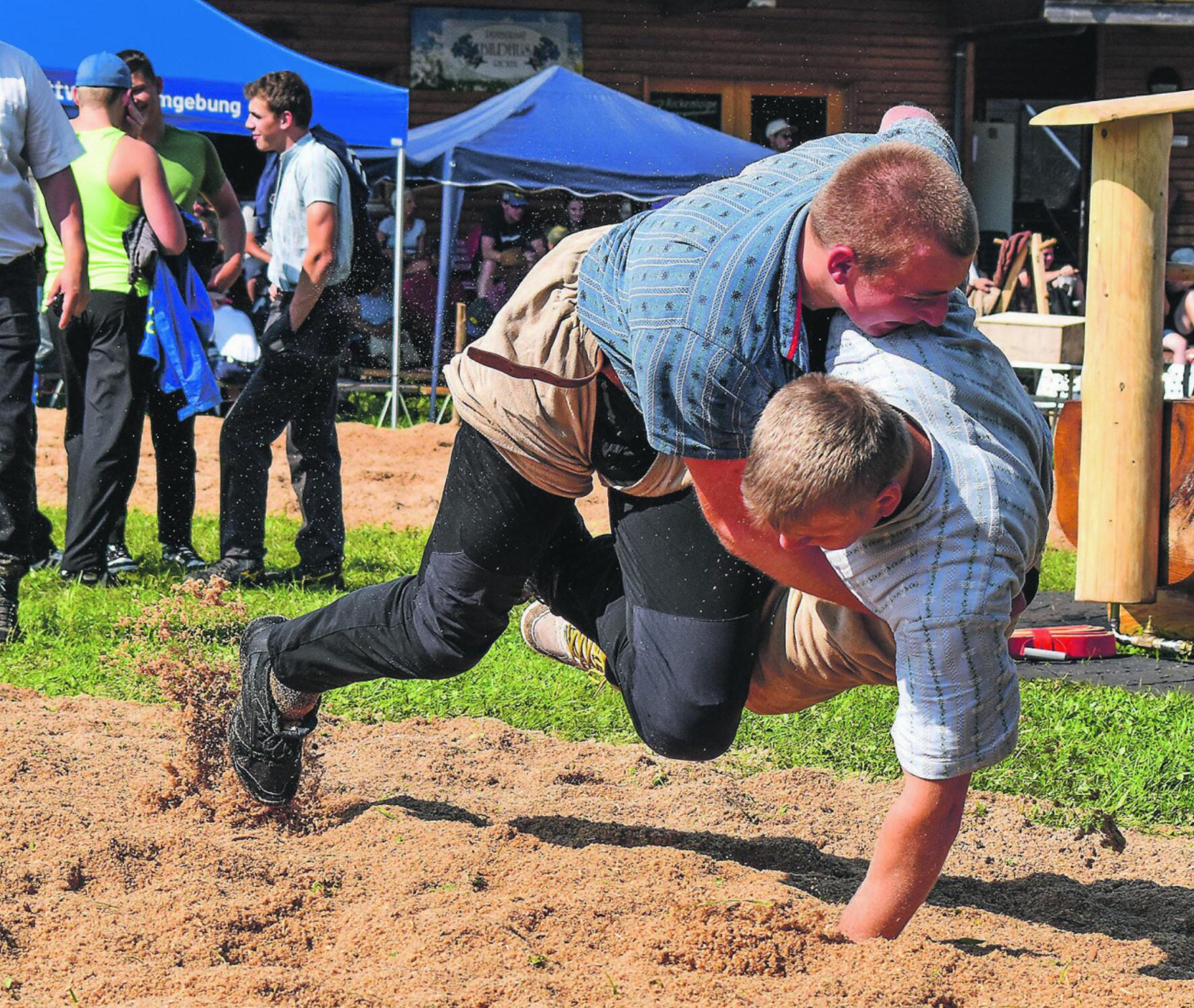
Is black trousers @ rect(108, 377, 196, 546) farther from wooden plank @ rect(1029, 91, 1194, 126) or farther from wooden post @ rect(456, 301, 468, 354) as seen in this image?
wooden post @ rect(456, 301, 468, 354)

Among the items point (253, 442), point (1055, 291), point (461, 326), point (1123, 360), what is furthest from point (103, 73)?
point (1055, 291)

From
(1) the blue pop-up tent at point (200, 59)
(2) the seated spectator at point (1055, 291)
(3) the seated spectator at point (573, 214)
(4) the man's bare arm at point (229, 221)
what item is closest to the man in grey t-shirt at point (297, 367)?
(4) the man's bare arm at point (229, 221)

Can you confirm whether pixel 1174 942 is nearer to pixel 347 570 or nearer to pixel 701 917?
pixel 701 917

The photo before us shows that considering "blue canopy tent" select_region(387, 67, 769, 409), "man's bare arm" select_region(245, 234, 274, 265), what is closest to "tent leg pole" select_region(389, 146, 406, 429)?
"blue canopy tent" select_region(387, 67, 769, 409)

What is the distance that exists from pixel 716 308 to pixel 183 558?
4512mm

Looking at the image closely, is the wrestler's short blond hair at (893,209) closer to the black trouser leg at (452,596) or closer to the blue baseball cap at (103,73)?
the black trouser leg at (452,596)

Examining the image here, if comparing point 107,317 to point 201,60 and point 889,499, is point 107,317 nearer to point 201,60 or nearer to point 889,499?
point 889,499

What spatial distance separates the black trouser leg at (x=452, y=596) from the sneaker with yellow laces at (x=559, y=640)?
0.44m

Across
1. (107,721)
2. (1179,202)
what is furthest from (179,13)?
(1179,202)

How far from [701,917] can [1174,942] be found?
1.03m

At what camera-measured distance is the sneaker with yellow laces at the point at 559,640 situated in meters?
3.98

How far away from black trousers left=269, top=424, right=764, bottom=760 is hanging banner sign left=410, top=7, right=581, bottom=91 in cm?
1332

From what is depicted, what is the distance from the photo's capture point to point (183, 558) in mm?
6789

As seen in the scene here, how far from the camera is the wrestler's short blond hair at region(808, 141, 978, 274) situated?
8.58 ft
